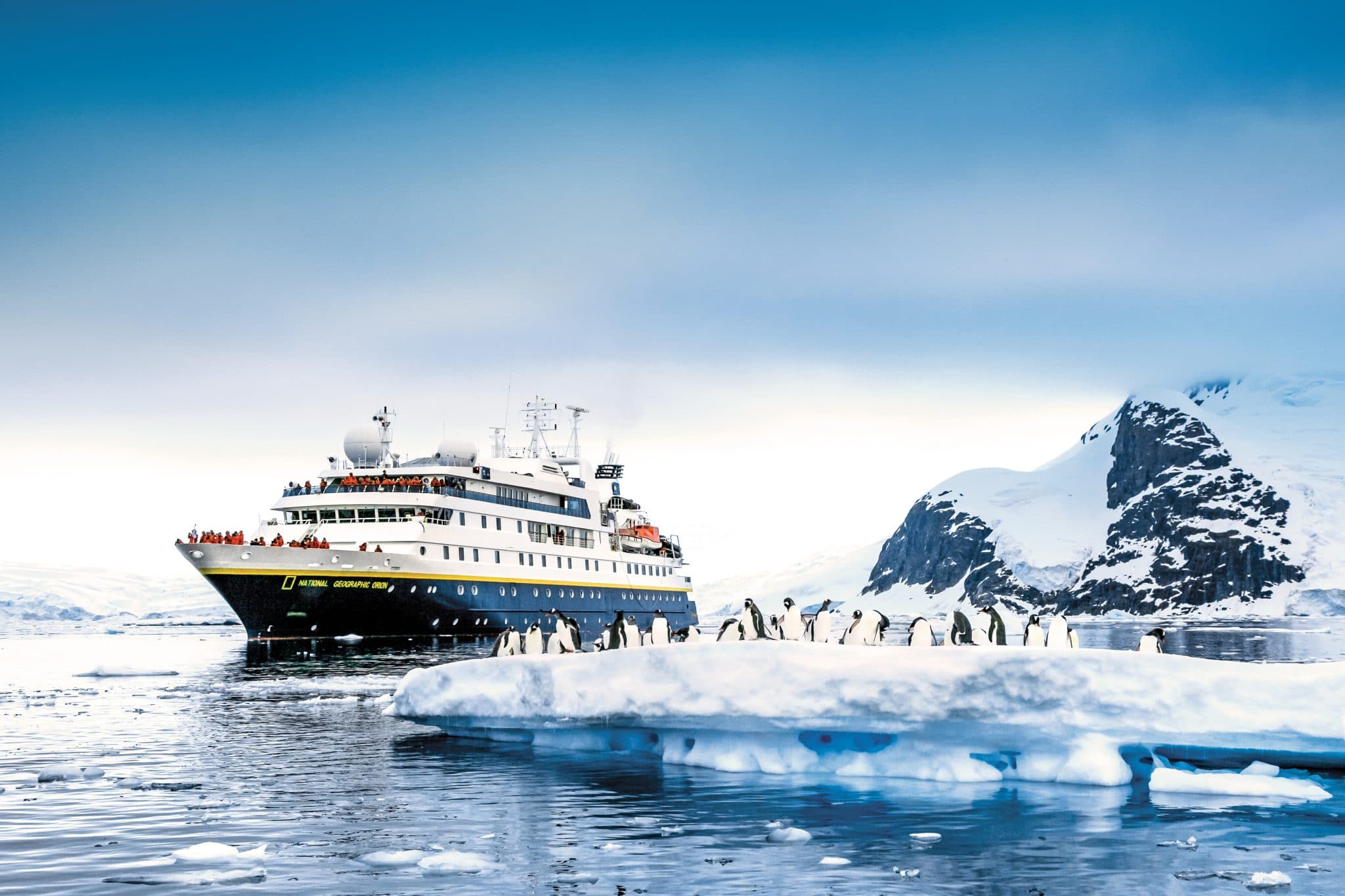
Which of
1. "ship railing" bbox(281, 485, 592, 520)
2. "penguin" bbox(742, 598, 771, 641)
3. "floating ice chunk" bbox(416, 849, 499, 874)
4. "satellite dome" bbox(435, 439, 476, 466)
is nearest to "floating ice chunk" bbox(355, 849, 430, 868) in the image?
"floating ice chunk" bbox(416, 849, 499, 874)

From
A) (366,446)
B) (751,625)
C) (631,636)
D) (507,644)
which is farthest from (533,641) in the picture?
(366,446)

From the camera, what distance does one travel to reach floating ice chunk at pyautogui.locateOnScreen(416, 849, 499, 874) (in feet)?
36.3

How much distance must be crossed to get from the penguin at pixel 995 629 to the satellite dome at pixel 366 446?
164 ft

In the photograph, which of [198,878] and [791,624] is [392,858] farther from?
[791,624]

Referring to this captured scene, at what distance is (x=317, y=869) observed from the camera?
11125mm

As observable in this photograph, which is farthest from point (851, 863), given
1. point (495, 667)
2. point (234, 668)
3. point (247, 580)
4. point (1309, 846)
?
point (247, 580)

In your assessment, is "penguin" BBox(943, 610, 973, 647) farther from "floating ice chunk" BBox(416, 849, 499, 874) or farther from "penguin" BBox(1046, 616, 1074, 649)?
"floating ice chunk" BBox(416, 849, 499, 874)

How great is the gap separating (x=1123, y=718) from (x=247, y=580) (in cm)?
4489

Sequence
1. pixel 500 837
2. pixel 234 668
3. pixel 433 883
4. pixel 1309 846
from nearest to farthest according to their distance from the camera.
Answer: pixel 433 883, pixel 1309 846, pixel 500 837, pixel 234 668

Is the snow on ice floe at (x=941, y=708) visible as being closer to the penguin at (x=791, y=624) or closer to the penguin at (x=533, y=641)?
the penguin at (x=533, y=641)

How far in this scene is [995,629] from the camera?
22.5 metres

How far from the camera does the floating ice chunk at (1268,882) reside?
402 inches

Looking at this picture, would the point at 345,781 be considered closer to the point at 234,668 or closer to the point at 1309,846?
the point at 1309,846

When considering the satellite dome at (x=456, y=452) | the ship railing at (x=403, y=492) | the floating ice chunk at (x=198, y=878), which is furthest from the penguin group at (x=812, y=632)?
the satellite dome at (x=456, y=452)
